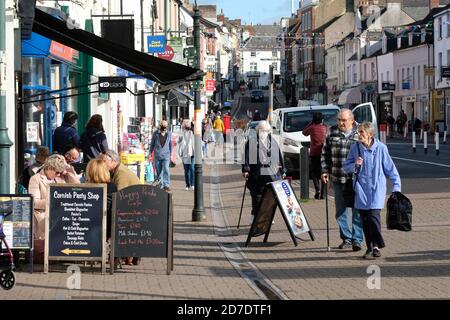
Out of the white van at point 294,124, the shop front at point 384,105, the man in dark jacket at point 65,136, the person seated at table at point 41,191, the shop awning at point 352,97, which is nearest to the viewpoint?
the person seated at table at point 41,191

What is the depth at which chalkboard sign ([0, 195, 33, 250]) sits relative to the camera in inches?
472

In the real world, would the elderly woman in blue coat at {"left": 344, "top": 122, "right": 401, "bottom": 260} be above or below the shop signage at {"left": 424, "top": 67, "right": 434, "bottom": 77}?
below

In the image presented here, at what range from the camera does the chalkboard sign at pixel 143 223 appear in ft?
40.2

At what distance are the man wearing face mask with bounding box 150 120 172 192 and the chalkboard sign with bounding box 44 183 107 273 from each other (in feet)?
44.1

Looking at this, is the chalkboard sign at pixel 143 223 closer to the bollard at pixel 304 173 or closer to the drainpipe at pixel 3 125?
the drainpipe at pixel 3 125

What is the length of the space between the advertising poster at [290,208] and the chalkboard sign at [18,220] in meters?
4.29

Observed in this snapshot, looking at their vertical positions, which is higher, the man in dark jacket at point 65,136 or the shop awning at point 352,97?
the shop awning at point 352,97

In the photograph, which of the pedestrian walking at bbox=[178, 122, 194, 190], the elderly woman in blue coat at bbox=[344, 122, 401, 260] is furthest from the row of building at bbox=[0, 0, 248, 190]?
the elderly woman in blue coat at bbox=[344, 122, 401, 260]

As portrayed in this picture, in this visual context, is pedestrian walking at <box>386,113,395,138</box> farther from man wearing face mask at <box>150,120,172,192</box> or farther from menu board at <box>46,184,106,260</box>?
menu board at <box>46,184,106,260</box>

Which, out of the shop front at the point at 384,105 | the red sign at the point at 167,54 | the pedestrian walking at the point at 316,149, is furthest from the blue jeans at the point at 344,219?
the shop front at the point at 384,105

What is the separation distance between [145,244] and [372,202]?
3128mm

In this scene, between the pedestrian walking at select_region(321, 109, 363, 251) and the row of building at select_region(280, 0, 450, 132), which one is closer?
the pedestrian walking at select_region(321, 109, 363, 251)
